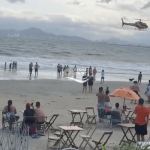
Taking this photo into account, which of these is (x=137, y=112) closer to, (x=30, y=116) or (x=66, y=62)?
(x=30, y=116)

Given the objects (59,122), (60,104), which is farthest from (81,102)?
(59,122)

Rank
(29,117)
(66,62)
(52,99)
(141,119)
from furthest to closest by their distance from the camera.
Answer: (66,62) → (52,99) → (29,117) → (141,119)

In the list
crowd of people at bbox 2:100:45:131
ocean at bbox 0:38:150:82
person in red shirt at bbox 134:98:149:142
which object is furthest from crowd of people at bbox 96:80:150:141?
ocean at bbox 0:38:150:82

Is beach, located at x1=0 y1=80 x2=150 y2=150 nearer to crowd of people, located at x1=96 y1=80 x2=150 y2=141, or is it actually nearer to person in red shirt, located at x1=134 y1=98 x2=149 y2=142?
crowd of people, located at x1=96 y1=80 x2=150 y2=141

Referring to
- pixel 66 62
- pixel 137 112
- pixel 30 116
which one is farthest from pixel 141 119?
pixel 66 62

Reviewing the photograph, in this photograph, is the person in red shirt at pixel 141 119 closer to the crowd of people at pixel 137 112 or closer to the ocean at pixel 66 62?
the crowd of people at pixel 137 112

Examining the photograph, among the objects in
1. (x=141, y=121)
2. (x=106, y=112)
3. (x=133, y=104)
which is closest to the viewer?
(x=141, y=121)

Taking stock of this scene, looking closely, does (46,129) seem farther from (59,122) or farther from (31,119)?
(59,122)

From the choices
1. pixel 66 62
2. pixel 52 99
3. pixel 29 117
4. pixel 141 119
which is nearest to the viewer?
pixel 141 119

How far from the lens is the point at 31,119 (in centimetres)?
1110

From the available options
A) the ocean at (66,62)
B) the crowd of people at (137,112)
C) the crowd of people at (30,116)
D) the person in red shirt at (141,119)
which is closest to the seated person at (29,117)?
the crowd of people at (30,116)

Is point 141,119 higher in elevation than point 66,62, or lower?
lower

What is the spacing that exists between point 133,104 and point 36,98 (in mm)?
4931

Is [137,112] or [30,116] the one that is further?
[30,116]
